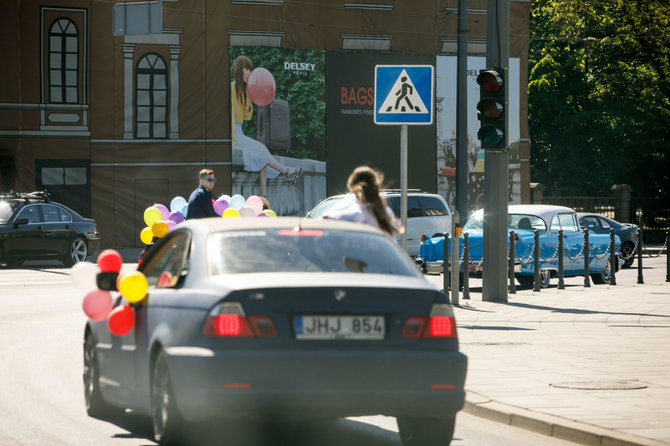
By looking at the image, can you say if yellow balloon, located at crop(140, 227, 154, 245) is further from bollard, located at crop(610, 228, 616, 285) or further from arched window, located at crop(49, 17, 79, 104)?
arched window, located at crop(49, 17, 79, 104)

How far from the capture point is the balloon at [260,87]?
42.7m

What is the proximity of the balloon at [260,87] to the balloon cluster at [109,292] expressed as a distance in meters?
33.9

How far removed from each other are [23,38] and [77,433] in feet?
111

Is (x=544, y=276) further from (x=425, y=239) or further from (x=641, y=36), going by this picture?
(x=641, y=36)

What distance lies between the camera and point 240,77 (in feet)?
140

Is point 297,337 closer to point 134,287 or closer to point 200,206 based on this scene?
point 134,287

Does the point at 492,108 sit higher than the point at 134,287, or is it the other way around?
the point at 492,108

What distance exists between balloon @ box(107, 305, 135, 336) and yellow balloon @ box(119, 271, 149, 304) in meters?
0.08

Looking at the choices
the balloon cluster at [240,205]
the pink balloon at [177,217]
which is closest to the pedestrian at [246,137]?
the balloon cluster at [240,205]

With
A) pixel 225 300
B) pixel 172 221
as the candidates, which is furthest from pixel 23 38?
pixel 225 300

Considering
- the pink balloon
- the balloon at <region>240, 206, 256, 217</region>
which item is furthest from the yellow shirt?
the balloon at <region>240, 206, 256, 217</region>

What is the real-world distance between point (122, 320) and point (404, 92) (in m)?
6.11

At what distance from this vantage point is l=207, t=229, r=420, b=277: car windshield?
7.14 meters

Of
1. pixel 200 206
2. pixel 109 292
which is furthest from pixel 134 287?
pixel 200 206
